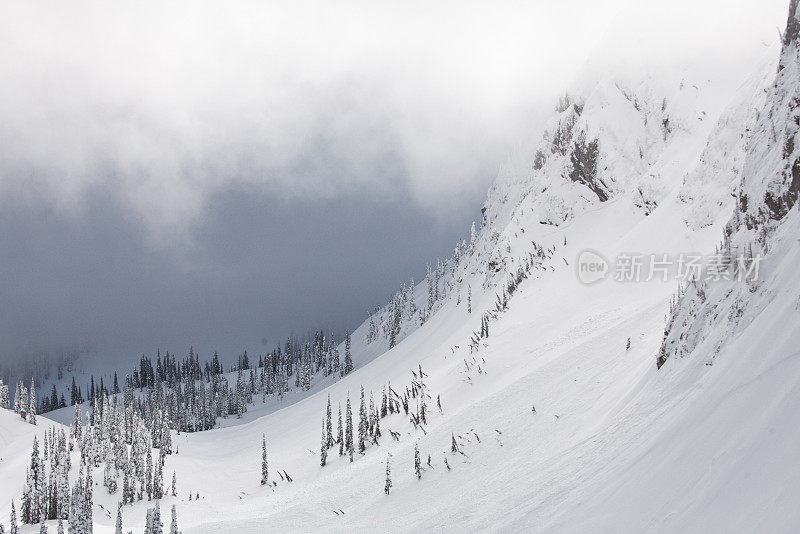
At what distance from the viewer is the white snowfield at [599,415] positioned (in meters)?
11.2

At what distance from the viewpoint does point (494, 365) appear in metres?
45.5

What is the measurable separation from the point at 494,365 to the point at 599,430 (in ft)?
86.1

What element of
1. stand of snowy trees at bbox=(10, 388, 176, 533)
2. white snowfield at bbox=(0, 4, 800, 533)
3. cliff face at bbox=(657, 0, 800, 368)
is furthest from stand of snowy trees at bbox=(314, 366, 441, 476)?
cliff face at bbox=(657, 0, 800, 368)

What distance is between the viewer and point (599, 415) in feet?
71.1

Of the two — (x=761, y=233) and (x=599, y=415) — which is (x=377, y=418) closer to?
(x=599, y=415)

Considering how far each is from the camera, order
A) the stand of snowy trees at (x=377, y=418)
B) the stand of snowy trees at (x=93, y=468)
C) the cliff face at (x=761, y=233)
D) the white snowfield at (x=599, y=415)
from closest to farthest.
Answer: the white snowfield at (x=599, y=415) → the cliff face at (x=761, y=233) → the stand of snowy trees at (x=377, y=418) → the stand of snowy trees at (x=93, y=468)

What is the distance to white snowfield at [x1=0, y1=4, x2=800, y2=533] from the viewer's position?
11250mm

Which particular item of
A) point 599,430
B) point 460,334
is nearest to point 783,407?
point 599,430

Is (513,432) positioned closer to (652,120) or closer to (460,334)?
(460,334)

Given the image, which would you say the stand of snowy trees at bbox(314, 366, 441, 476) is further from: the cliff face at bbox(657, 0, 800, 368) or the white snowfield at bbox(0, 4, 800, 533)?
the cliff face at bbox(657, 0, 800, 368)

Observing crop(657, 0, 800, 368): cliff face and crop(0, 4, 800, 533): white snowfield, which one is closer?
crop(0, 4, 800, 533): white snowfield

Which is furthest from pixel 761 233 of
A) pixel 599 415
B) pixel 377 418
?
pixel 377 418

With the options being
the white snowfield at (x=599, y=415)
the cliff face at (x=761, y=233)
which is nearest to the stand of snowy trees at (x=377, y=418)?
the white snowfield at (x=599, y=415)

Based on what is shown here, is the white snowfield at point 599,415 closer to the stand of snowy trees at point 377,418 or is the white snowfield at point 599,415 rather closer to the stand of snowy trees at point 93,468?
the stand of snowy trees at point 377,418
